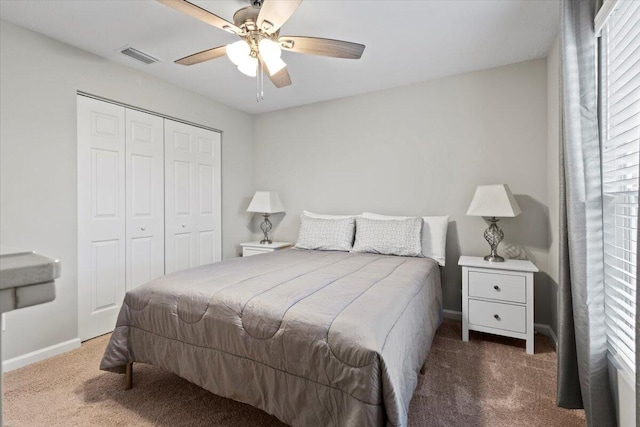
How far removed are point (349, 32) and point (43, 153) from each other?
2.44 meters

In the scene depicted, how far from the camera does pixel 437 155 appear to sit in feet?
10.5

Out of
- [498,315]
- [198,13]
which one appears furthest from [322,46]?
[498,315]

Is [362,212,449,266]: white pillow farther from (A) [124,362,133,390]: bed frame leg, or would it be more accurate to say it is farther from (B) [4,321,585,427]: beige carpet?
(A) [124,362,133,390]: bed frame leg

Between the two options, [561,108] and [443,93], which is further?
[443,93]

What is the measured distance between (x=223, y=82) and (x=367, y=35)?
1596 mm

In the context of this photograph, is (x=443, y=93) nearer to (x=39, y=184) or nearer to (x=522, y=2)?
(x=522, y=2)

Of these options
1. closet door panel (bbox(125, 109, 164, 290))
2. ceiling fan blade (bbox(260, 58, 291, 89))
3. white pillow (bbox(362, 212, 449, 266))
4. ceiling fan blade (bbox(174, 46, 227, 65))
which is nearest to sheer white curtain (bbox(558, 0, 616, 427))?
white pillow (bbox(362, 212, 449, 266))

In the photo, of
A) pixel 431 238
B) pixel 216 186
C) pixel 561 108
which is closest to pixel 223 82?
pixel 216 186

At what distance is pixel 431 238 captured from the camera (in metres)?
2.91

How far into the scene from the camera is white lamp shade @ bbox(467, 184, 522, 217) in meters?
2.54

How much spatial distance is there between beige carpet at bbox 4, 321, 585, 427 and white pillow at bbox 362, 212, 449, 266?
2.66ft

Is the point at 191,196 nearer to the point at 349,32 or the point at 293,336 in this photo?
the point at 349,32

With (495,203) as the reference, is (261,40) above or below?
above

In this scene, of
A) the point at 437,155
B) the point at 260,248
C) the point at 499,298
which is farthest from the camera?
the point at 260,248
